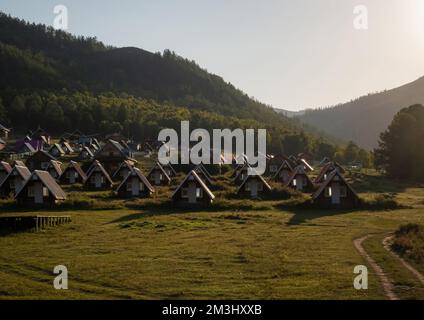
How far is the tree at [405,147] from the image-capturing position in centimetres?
7494

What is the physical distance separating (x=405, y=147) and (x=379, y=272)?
60032mm

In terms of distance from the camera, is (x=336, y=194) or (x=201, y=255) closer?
(x=201, y=255)

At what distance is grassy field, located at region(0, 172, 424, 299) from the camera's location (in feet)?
58.2

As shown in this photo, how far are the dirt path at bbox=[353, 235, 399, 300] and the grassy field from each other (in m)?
0.30

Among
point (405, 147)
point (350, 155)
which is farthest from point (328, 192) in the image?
point (350, 155)

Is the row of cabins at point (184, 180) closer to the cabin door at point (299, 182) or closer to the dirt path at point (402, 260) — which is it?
the cabin door at point (299, 182)

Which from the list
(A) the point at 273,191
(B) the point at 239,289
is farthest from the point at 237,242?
(A) the point at 273,191

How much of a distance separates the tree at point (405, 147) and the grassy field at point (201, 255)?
118 feet

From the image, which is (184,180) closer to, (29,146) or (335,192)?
(335,192)

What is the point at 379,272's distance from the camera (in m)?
20.5

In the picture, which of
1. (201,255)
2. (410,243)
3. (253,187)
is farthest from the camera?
(253,187)

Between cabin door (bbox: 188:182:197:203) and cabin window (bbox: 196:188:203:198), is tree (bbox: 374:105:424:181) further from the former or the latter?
cabin door (bbox: 188:182:197:203)

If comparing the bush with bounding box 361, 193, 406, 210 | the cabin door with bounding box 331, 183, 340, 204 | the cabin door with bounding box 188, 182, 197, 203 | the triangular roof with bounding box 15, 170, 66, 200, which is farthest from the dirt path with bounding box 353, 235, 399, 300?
the triangular roof with bounding box 15, 170, 66, 200

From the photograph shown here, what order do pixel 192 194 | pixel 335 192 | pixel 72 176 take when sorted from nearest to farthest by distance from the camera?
pixel 335 192
pixel 192 194
pixel 72 176
